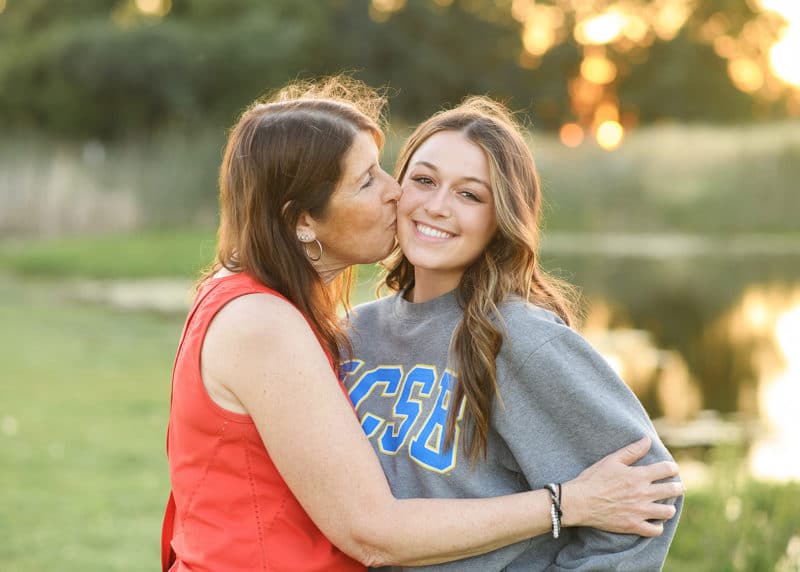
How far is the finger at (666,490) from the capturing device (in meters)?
2.18

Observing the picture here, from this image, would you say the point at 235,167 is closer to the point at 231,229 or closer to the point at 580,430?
the point at 231,229

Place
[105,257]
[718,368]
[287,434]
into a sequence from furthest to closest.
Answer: [105,257] < [718,368] < [287,434]

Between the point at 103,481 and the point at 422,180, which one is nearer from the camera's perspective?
the point at 422,180

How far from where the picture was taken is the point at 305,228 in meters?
2.39

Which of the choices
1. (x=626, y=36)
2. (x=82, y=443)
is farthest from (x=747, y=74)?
(x=82, y=443)

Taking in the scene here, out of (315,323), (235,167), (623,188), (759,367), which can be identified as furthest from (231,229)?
(623,188)

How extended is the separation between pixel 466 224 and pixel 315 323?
0.48 metres

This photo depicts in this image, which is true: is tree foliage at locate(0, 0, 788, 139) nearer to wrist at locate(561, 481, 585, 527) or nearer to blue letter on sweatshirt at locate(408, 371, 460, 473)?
blue letter on sweatshirt at locate(408, 371, 460, 473)

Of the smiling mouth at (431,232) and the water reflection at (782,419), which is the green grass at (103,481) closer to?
the water reflection at (782,419)

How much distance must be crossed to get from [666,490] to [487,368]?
429 mm

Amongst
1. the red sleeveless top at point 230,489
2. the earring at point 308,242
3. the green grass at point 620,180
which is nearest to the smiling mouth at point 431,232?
the earring at point 308,242

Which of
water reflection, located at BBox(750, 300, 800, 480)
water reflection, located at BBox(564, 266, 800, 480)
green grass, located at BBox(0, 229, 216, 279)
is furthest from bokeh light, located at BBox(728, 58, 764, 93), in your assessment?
water reflection, located at BBox(750, 300, 800, 480)

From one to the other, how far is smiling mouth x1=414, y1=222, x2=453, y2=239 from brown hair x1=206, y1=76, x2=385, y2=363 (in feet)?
0.95

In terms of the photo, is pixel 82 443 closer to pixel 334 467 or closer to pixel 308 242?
pixel 308 242
